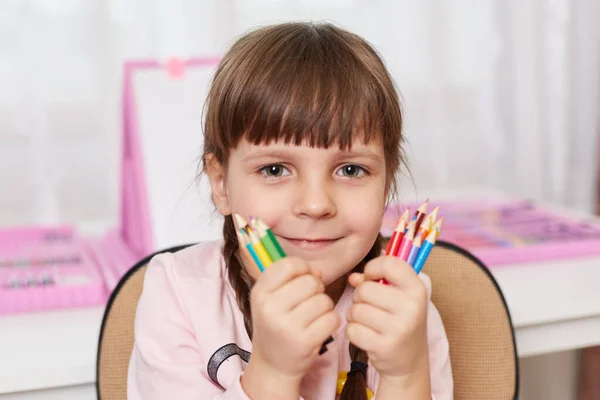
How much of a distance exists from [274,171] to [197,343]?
0.19 m

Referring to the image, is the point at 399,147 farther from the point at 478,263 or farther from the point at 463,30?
the point at 463,30

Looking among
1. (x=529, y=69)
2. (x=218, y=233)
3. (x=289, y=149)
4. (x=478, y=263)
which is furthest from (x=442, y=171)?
(x=289, y=149)

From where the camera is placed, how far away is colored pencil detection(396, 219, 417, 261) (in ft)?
2.27

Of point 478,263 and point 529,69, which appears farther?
point 529,69

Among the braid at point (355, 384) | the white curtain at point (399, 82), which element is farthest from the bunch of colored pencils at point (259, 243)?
the white curtain at point (399, 82)

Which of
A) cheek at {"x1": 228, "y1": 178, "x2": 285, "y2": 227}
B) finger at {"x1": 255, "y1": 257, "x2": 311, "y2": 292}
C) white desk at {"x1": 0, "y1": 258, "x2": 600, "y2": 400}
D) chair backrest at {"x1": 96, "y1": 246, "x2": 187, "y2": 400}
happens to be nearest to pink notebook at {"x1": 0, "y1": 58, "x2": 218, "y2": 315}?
white desk at {"x1": 0, "y1": 258, "x2": 600, "y2": 400}

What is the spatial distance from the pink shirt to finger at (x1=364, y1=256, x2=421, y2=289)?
0.18 m

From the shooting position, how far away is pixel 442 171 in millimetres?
1945

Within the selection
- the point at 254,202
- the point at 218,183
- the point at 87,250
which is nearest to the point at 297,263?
the point at 254,202

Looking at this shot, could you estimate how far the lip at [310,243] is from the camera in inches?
30.6

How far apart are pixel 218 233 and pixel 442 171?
805 millimetres

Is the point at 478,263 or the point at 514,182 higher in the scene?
the point at 478,263

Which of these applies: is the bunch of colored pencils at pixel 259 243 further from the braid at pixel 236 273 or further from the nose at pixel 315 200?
the braid at pixel 236 273

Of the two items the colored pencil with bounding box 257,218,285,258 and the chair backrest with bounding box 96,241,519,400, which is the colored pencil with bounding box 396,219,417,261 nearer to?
the colored pencil with bounding box 257,218,285,258
